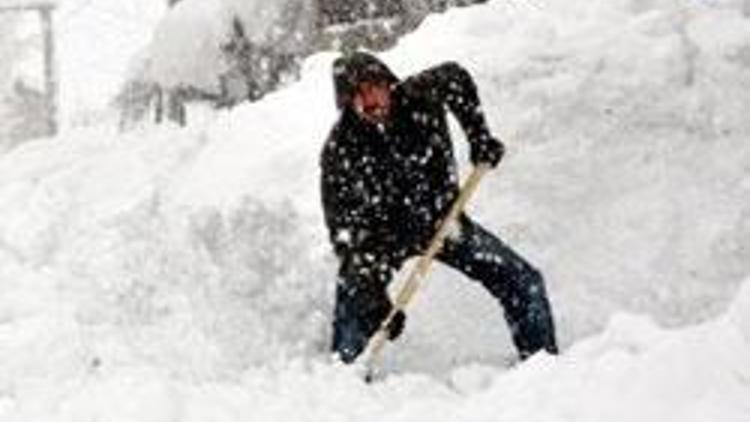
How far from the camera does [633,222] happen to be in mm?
8734

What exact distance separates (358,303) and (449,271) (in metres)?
1.60

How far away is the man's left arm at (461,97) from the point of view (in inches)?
269

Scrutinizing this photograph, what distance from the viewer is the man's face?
6652 millimetres

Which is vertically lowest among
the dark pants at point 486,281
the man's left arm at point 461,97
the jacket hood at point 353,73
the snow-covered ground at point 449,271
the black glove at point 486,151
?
the snow-covered ground at point 449,271

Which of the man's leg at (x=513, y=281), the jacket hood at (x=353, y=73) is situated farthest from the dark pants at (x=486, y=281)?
the jacket hood at (x=353, y=73)

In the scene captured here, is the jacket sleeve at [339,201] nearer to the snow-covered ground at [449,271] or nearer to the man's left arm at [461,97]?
the man's left arm at [461,97]

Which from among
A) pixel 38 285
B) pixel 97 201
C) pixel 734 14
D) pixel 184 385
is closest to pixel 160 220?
pixel 38 285

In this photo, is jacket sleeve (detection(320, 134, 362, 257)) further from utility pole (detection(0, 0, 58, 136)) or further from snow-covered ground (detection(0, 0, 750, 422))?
utility pole (detection(0, 0, 58, 136))

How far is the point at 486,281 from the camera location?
6965 millimetres

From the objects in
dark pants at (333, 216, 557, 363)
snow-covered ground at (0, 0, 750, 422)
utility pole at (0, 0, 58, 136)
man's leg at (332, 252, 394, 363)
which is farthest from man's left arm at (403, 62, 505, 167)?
utility pole at (0, 0, 58, 136)

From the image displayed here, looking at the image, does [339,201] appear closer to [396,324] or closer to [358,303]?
[358,303]

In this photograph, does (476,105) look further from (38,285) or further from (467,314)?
(38,285)

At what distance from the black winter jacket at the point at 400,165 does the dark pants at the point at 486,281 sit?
0.08 m

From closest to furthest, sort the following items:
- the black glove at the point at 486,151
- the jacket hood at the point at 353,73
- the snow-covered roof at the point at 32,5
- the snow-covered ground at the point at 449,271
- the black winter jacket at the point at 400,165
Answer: the snow-covered ground at the point at 449,271 < the jacket hood at the point at 353,73 < the black winter jacket at the point at 400,165 < the black glove at the point at 486,151 < the snow-covered roof at the point at 32,5
